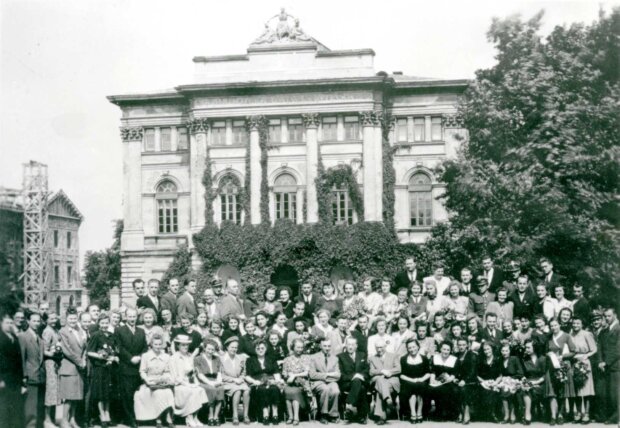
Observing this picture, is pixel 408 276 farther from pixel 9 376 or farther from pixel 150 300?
pixel 9 376

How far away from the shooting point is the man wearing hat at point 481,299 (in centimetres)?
1639

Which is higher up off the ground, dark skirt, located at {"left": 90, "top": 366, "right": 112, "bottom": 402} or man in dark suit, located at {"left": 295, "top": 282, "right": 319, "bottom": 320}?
man in dark suit, located at {"left": 295, "top": 282, "right": 319, "bottom": 320}

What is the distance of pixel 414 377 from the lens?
48.0ft

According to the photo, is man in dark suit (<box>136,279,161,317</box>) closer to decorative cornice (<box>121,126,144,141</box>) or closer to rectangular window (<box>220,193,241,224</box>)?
rectangular window (<box>220,193,241,224</box>)

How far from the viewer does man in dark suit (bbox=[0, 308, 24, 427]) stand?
411 inches

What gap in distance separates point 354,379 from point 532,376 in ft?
9.97

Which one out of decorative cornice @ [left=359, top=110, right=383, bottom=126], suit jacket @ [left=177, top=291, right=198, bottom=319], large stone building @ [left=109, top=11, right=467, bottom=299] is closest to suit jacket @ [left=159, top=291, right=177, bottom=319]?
suit jacket @ [left=177, top=291, right=198, bottom=319]

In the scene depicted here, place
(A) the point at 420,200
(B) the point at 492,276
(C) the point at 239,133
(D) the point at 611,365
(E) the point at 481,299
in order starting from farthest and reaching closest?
(C) the point at 239,133 → (A) the point at 420,200 → (B) the point at 492,276 → (E) the point at 481,299 → (D) the point at 611,365

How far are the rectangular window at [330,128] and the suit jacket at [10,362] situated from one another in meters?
30.0

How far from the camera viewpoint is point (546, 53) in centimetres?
2150

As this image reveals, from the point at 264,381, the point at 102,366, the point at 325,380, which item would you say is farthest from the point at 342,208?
the point at 102,366

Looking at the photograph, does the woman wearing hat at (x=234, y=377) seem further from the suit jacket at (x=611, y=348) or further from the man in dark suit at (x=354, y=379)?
the suit jacket at (x=611, y=348)

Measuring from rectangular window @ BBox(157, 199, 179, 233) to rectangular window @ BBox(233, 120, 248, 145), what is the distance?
15.1 ft

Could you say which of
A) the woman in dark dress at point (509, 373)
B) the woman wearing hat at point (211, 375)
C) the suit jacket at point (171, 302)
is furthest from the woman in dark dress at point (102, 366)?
the woman in dark dress at point (509, 373)
